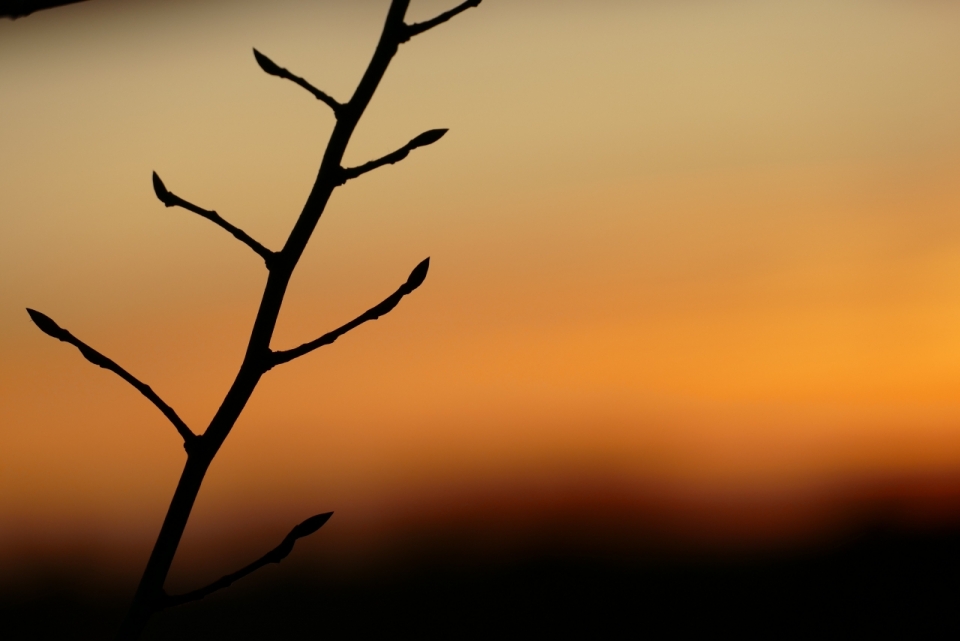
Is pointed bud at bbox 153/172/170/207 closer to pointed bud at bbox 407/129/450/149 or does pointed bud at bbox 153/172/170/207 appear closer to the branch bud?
the branch bud

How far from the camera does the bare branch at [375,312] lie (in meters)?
1.74

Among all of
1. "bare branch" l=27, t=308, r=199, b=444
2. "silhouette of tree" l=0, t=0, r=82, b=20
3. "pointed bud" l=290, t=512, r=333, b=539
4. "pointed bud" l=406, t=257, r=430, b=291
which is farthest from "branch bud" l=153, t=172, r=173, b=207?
"pointed bud" l=290, t=512, r=333, b=539

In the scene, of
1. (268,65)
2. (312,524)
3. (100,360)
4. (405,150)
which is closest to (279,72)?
(268,65)

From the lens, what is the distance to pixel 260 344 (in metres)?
1.62

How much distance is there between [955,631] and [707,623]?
29.1 feet

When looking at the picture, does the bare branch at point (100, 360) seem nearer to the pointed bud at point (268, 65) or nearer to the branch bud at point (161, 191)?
the branch bud at point (161, 191)

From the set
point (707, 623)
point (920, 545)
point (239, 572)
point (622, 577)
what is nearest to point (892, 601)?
point (920, 545)

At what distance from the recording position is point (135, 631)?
170 cm

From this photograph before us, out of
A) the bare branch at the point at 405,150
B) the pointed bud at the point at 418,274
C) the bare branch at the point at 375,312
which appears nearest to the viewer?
the bare branch at the point at 405,150

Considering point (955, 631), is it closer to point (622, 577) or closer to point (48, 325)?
point (622, 577)

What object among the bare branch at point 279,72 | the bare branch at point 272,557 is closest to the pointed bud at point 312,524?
the bare branch at point 272,557

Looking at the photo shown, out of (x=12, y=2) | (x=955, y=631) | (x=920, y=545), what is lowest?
(x=955, y=631)

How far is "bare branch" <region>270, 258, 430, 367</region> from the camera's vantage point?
1742 mm

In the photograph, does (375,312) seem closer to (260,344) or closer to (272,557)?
(260,344)
